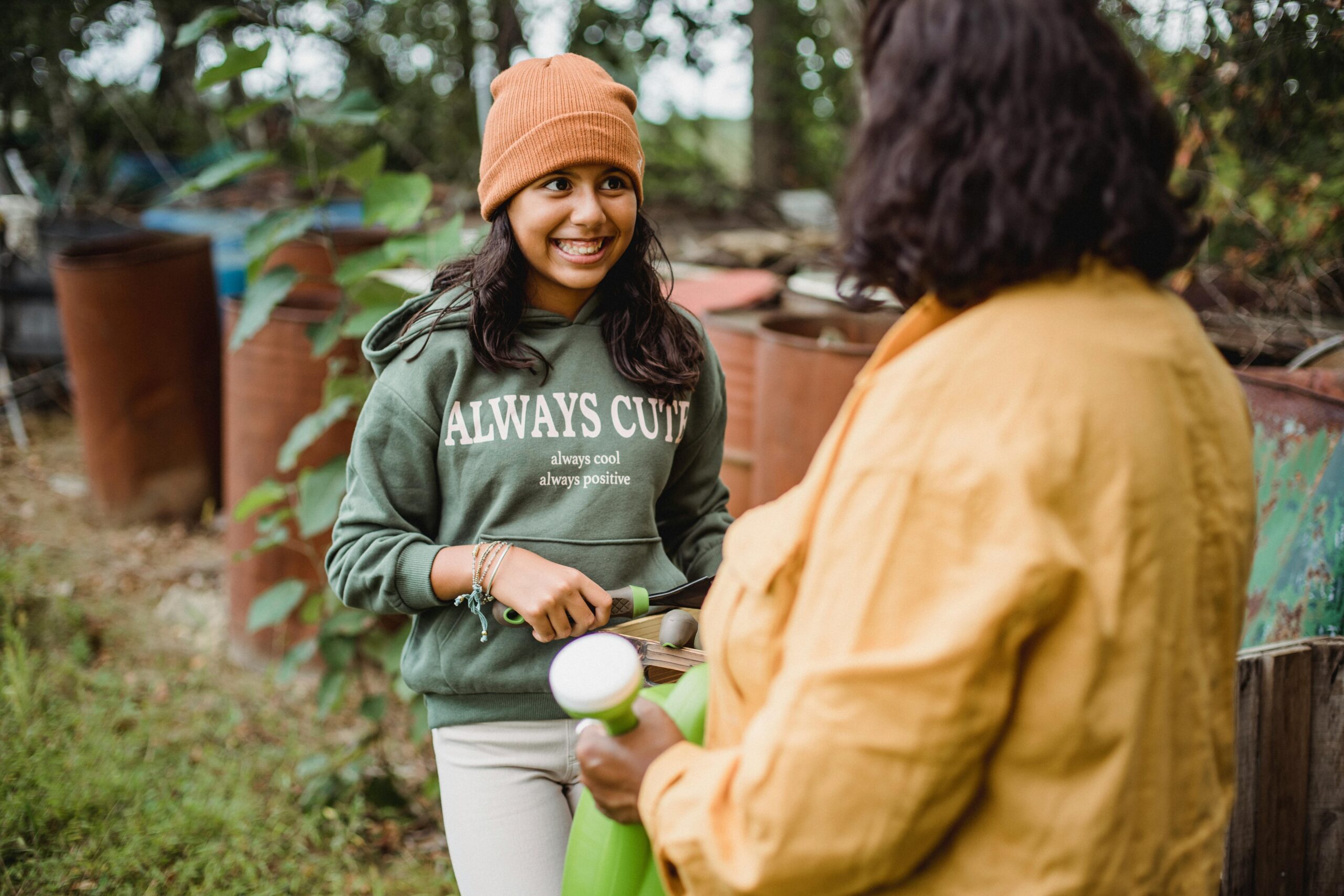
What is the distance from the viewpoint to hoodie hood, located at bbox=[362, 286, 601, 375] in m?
1.60

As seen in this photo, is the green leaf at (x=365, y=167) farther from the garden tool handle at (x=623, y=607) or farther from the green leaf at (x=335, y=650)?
the garden tool handle at (x=623, y=607)

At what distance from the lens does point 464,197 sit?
18.5 ft

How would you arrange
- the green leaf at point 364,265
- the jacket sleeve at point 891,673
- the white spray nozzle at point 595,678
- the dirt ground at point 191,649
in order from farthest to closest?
the dirt ground at point 191,649 → the green leaf at point 364,265 → the white spray nozzle at point 595,678 → the jacket sleeve at point 891,673

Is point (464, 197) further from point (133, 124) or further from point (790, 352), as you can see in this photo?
point (133, 124)

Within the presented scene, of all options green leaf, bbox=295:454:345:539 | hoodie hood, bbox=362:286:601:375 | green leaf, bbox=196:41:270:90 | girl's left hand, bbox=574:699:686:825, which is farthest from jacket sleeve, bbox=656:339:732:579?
green leaf, bbox=196:41:270:90

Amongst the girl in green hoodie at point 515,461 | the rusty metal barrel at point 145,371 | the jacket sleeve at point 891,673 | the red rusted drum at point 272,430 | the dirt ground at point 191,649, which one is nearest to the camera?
the jacket sleeve at point 891,673

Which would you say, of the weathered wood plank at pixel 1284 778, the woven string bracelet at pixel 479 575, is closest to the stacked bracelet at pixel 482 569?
the woven string bracelet at pixel 479 575

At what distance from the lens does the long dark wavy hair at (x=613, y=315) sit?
5.21 feet

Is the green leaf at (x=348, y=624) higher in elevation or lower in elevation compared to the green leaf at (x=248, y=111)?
lower

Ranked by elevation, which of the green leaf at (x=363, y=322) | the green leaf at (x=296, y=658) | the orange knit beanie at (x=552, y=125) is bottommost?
the green leaf at (x=296, y=658)

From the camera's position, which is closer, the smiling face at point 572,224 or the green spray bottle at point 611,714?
the green spray bottle at point 611,714

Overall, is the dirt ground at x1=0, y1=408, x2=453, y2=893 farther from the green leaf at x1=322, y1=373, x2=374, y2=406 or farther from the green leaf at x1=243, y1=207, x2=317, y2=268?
the green leaf at x1=243, y1=207, x2=317, y2=268

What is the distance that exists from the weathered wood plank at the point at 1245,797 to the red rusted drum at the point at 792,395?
1.30 metres

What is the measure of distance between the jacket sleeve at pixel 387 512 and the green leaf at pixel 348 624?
4.66ft
